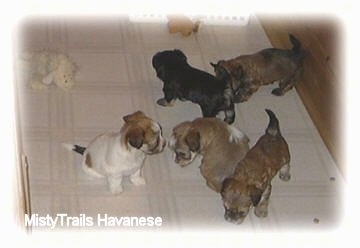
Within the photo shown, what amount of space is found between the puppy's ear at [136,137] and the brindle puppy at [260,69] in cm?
59

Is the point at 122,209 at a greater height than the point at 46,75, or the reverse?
the point at 46,75

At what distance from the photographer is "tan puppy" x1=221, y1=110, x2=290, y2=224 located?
1914 mm

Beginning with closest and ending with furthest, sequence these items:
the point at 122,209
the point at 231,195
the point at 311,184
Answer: the point at 231,195
the point at 122,209
the point at 311,184

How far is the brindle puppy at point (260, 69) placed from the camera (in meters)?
2.46

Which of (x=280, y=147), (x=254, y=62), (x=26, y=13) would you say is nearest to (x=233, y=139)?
(x=280, y=147)

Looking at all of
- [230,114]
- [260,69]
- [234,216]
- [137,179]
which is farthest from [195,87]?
[234,216]

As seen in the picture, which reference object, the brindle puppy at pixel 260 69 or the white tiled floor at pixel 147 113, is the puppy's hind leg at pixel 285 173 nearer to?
the white tiled floor at pixel 147 113

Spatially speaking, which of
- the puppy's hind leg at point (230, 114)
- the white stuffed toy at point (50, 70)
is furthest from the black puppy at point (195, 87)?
the white stuffed toy at point (50, 70)

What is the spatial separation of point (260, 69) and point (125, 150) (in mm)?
732

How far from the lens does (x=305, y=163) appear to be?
91.5 inches

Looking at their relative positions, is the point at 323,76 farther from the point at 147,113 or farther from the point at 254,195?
the point at 254,195

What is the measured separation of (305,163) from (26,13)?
3.79ft

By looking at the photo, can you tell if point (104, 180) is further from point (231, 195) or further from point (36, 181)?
point (231, 195)

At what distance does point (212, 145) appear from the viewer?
2096 mm
